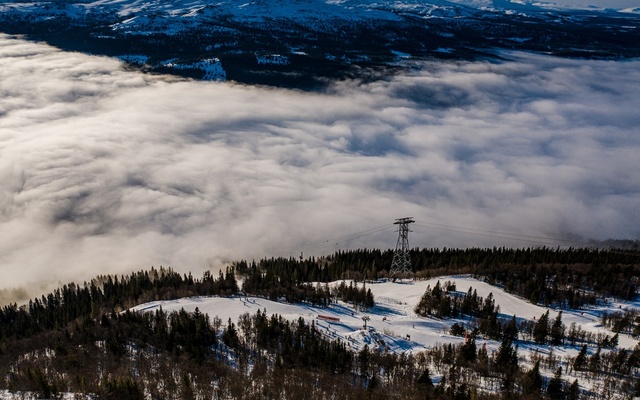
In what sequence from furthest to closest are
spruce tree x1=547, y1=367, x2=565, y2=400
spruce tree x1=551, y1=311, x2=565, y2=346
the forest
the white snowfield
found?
1. spruce tree x1=551, y1=311, x2=565, y2=346
2. the white snowfield
3. spruce tree x1=547, y1=367, x2=565, y2=400
4. the forest

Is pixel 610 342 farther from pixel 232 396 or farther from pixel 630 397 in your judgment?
pixel 232 396

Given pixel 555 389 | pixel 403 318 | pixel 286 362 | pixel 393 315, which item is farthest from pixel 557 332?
pixel 286 362

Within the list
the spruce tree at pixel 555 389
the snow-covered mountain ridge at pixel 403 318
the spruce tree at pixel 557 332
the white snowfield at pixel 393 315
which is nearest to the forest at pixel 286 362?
the spruce tree at pixel 555 389

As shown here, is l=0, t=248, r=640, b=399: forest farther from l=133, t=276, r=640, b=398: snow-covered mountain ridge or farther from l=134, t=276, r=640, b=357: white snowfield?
l=134, t=276, r=640, b=357: white snowfield

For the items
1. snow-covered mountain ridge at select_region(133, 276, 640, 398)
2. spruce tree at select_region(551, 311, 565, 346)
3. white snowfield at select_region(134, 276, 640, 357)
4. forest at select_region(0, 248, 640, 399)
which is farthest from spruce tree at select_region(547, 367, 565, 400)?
spruce tree at select_region(551, 311, 565, 346)

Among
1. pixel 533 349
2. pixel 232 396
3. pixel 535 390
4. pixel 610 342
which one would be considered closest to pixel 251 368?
pixel 232 396

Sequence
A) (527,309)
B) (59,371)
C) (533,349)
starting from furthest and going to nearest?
1. (527,309)
2. (533,349)
3. (59,371)

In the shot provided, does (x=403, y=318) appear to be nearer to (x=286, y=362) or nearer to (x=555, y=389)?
(x=286, y=362)

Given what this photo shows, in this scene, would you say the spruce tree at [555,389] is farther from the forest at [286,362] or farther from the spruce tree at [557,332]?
the spruce tree at [557,332]
